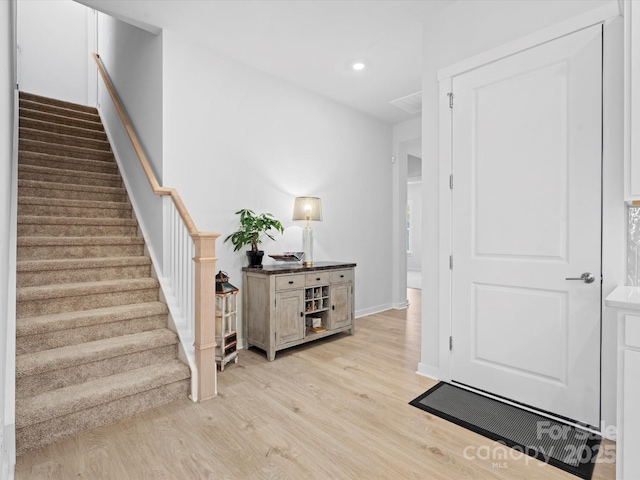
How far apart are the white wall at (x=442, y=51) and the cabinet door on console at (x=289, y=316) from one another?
1.17 meters

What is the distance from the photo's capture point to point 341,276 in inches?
150

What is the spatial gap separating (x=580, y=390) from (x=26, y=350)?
335 centimetres

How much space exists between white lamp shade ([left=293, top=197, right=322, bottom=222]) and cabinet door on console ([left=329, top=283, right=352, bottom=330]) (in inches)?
31.3

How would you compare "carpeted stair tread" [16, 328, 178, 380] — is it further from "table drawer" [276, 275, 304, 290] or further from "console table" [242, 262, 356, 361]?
"table drawer" [276, 275, 304, 290]

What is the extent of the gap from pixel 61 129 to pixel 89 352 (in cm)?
333

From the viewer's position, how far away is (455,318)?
2.60 meters

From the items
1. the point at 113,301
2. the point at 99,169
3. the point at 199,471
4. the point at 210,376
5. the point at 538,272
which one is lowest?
the point at 199,471

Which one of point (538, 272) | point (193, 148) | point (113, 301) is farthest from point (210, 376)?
point (538, 272)

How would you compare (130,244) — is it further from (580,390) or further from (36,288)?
(580,390)

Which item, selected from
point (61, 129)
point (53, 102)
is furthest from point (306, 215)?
point (53, 102)

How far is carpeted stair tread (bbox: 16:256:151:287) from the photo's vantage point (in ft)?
8.46

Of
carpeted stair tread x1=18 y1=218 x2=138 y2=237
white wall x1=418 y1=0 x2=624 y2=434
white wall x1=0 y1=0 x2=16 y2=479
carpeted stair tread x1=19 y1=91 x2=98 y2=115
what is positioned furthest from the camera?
carpeted stair tread x1=19 y1=91 x2=98 y2=115

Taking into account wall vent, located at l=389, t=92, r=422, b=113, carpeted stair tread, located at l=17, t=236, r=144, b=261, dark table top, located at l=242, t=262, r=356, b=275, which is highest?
wall vent, located at l=389, t=92, r=422, b=113

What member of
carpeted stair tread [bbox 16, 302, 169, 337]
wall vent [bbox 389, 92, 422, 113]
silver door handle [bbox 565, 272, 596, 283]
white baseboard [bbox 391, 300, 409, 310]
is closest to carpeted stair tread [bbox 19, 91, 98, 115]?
carpeted stair tread [bbox 16, 302, 169, 337]
